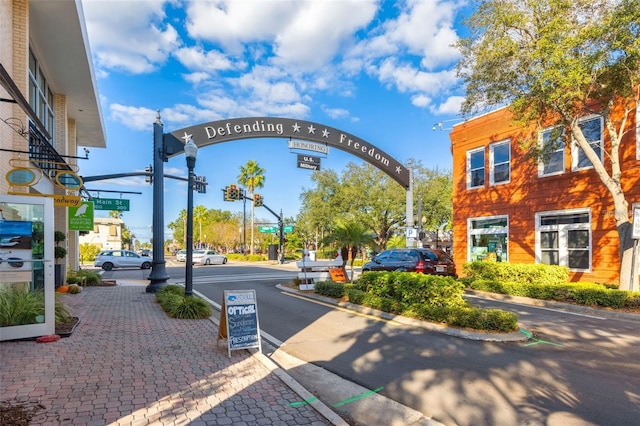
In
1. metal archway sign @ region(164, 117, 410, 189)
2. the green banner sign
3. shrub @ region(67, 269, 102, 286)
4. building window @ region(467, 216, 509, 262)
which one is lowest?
shrub @ region(67, 269, 102, 286)

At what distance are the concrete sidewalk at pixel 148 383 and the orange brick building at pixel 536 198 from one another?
12597 millimetres

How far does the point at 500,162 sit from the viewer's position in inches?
741

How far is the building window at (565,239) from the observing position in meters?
15.1

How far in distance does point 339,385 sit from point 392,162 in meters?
14.5

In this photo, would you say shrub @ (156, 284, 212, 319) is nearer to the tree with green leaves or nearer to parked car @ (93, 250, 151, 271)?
the tree with green leaves

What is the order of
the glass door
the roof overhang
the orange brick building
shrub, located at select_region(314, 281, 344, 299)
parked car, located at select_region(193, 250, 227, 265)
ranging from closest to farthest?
1. the glass door
2. the roof overhang
3. shrub, located at select_region(314, 281, 344, 299)
4. the orange brick building
5. parked car, located at select_region(193, 250, 227, 265)

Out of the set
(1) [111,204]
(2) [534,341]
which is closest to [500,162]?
(2) [534,341]

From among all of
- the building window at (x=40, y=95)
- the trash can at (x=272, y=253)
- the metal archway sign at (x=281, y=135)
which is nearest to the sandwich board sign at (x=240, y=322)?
the metal archway sign at (x=281, y=135)

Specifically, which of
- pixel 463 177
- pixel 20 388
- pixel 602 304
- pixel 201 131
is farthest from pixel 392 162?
pixel 20 388

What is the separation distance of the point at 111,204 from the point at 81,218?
14.7ft

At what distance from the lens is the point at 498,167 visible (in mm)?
18891

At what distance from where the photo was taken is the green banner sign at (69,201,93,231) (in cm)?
1527

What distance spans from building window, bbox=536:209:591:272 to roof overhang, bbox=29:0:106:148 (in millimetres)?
17606

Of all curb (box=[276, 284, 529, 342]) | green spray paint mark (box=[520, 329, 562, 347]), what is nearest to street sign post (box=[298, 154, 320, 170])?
curb (box=[276, 284, 529, 342])
